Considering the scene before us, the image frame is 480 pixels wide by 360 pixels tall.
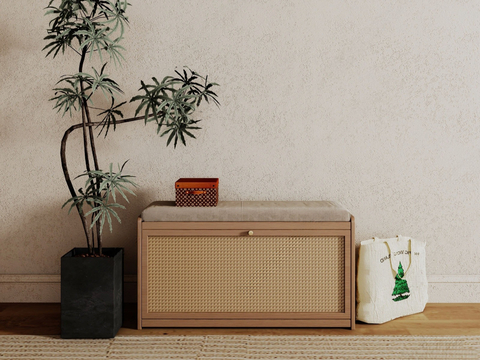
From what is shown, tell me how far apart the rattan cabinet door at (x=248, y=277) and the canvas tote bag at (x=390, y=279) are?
0.16 metres

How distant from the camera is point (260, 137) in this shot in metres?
2.64

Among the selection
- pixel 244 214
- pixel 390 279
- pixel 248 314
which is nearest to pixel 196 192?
pixel 244 214

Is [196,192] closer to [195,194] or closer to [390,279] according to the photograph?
[195,194]

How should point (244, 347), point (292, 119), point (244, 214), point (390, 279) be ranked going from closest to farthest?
point (244, 347), point (244, 214), point (390, 279), point (292, 119)

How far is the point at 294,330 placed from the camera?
2271 mm

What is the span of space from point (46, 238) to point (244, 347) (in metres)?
1.46

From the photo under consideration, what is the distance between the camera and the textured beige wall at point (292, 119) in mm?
2605

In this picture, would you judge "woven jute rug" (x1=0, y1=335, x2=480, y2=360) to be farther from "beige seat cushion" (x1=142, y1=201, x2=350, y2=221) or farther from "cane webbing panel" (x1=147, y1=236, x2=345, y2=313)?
"beige seat cushion" (x1=142, y1=201, x2=350, y2=221)

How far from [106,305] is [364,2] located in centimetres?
228

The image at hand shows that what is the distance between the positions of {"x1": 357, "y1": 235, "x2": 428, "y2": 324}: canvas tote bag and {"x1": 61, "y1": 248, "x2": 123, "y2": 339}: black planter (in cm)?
134

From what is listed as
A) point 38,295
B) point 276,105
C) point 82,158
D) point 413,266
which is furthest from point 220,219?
point 38,295

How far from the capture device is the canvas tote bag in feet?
7.73

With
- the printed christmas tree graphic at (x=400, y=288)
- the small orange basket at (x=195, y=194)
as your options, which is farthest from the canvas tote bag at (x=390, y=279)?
the small orange basket at (x=195, y=194)

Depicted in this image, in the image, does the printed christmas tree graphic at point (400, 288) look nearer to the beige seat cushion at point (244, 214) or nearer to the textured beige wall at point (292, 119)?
the textured beige wall at point (292, 119)
